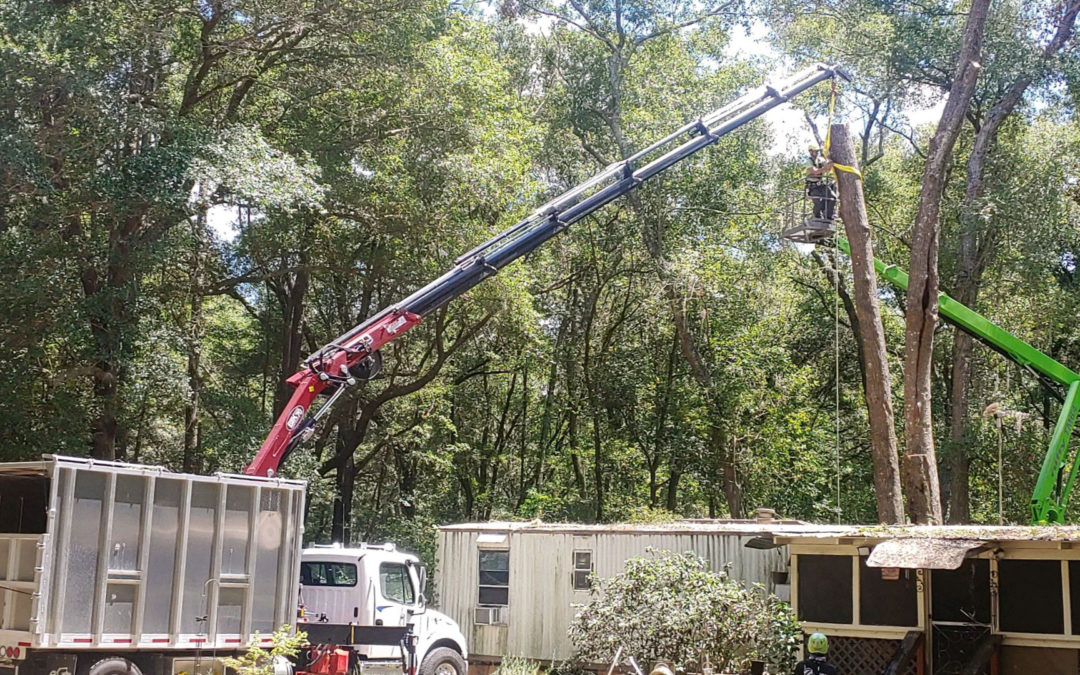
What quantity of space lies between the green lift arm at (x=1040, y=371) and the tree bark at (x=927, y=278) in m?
2.84

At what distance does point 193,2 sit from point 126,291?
5.49 m

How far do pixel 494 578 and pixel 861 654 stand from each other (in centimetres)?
619

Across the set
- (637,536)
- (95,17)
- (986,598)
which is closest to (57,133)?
(95,17)

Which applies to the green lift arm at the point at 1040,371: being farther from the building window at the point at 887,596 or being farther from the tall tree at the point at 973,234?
the building window at the point at 887,596

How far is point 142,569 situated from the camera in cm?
1138

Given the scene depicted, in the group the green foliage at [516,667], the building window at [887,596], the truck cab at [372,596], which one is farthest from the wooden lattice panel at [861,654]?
the truck cab at [372,596]

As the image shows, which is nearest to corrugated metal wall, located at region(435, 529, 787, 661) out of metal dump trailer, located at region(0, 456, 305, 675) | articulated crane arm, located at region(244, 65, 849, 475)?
articulated crane arm, located at region(244, 65, 849, 475)

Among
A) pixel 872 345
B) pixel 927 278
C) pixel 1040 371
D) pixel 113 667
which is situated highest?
pixel 927 278

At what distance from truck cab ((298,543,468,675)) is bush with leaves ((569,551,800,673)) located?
94.0 inches

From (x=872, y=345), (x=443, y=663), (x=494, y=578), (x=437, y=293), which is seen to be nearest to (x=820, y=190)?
(x=872, y=345)

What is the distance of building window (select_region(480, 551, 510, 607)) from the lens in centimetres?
1791

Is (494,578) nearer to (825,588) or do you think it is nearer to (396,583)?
(396,583)

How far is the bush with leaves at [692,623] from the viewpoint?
46.4ft

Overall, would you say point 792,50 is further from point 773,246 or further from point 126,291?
point 126,291
